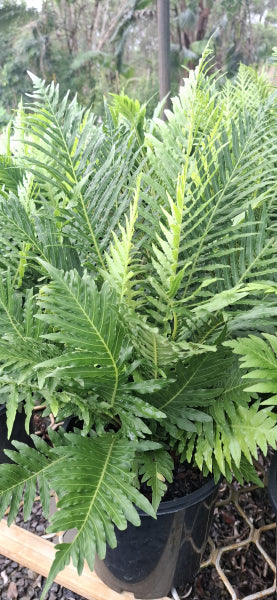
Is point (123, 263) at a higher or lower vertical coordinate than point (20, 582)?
higher

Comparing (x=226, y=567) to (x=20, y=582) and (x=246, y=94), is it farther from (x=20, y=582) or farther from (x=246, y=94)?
(x=246, y=94)

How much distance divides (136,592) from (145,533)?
0.42ft

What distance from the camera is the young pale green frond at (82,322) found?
373 mm

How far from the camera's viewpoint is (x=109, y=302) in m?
0.40

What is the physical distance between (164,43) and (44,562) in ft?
3.23

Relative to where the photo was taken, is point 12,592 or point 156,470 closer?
point 156,470

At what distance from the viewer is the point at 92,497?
1.32 ft

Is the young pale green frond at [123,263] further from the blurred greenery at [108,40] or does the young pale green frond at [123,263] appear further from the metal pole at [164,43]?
the blurred greenery at [108,40]

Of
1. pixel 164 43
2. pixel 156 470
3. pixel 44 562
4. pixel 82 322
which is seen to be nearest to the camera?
pixel 82 322

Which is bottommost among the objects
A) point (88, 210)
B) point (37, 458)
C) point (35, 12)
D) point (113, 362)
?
point (37, 458)

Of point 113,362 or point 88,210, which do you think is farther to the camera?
point 88,210

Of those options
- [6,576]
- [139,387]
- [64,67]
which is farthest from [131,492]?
[64,67]

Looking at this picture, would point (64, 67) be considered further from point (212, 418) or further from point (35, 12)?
point (212, 418)

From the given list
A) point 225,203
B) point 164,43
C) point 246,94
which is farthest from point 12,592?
point 164,43
